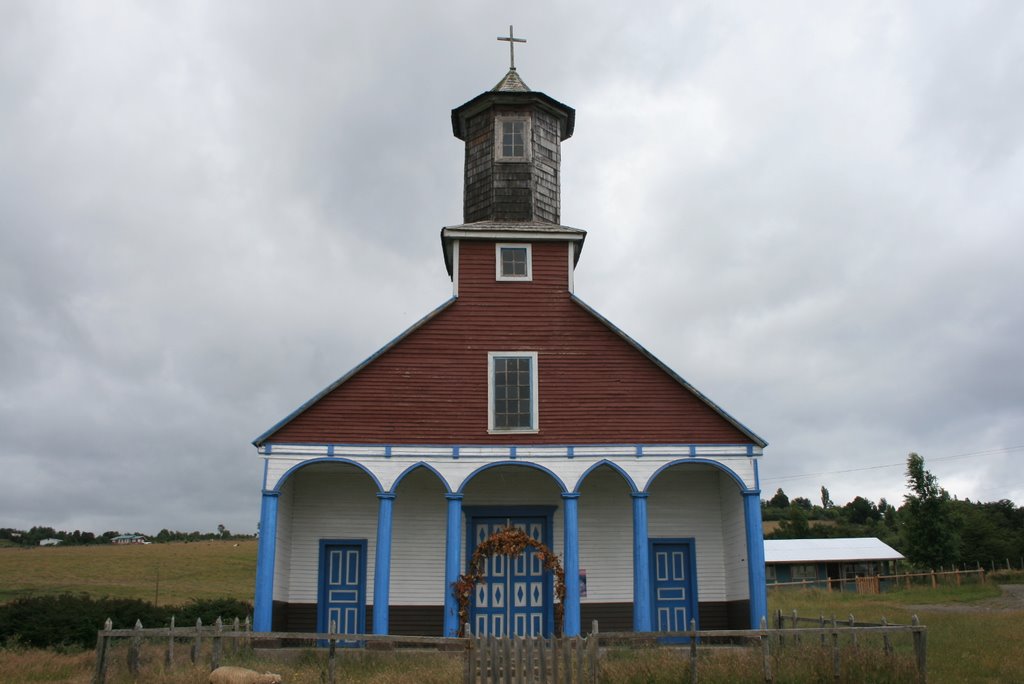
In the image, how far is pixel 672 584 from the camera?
68.2 feet

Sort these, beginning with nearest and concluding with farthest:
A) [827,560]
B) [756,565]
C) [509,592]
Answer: [756,565] → [509,592] → [827,560]

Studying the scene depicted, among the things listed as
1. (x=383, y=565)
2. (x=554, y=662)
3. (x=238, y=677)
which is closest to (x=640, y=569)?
(x=383, y=565)

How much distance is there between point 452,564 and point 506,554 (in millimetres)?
1471

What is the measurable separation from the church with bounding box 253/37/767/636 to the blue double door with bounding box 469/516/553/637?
0.15 ft

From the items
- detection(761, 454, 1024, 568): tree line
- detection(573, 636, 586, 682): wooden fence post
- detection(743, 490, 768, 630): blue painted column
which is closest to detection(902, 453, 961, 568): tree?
detection(761, 454, 1024, 568): tree line

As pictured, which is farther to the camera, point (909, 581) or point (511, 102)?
point (909, 581)

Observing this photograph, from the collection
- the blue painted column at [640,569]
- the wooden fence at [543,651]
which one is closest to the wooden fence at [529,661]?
the wooden fence at [543,651]

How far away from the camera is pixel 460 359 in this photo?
1944 cm

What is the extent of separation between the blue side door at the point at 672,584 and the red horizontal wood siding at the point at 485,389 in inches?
139

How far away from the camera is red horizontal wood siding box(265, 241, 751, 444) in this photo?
18812 mm

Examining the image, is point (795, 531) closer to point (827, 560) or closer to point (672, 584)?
point (827, 560)

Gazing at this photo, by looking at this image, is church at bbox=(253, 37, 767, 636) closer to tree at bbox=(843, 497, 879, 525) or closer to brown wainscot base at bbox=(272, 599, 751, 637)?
brown wainscot base at bbox=(272, 599, 751, 637)

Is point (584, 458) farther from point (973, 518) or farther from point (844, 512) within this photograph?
point (844, 512)

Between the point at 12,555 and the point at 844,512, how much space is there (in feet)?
329
